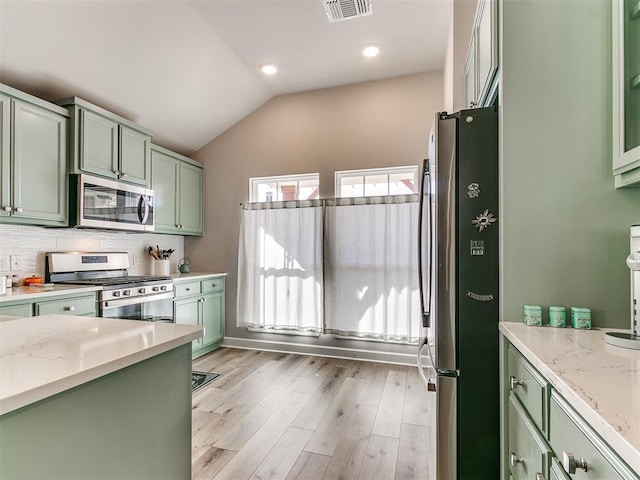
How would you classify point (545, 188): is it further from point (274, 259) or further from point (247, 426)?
point (274, 259)

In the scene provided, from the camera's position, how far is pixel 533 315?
1.27 meters

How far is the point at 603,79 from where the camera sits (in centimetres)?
128

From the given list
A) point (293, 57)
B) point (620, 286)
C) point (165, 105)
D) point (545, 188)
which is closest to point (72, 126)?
point (165, 105)

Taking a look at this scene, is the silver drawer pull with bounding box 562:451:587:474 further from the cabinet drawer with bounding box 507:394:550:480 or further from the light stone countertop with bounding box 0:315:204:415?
the light stone countertop with bounding box 0:315:204:415

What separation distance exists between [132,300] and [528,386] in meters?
2.88

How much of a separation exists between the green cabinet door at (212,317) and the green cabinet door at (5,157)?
1.94 metres

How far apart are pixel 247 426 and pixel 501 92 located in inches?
96.4

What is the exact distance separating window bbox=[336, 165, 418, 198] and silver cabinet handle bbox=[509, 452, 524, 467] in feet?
8.54

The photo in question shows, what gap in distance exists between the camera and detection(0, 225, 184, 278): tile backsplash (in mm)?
2539

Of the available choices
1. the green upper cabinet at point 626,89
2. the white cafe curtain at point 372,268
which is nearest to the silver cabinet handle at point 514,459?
the green upper cabinet at point 626,89

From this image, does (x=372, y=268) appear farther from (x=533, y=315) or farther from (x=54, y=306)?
(x=54, y=306)

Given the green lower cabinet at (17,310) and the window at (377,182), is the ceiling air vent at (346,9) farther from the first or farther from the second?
the green lower cabinet at (17,310)

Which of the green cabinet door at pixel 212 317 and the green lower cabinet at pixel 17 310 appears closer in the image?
the green lower cabinet at pixel 17 310

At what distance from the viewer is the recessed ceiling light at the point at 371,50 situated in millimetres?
2997
